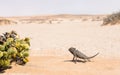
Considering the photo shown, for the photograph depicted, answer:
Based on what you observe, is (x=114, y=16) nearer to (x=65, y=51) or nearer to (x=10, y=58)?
(x=65, y=51)

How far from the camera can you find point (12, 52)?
1061cm

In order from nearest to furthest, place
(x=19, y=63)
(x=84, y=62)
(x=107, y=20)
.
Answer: (x=19, y=63)
(x=84, y=62)
(x=107, y=20)

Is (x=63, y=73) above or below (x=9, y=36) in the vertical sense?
below

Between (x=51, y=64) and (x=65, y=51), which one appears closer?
(x=51, y=64)

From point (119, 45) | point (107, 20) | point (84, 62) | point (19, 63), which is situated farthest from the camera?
point (107, 20)

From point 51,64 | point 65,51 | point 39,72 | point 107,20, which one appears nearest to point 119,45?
point 65,51

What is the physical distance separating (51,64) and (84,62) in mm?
1196

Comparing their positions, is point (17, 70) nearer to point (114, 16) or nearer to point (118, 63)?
point (118, 63)

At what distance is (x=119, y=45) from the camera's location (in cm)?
1686

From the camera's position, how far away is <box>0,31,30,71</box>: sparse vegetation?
1031 centimetres

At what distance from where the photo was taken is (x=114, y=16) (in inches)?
1329

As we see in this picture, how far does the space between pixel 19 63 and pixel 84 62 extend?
2237 millimetres

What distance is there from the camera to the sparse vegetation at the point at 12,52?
10.3 meters

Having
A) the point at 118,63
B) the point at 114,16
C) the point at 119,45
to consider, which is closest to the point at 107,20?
the point at 114,16
